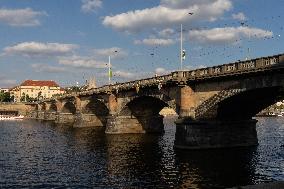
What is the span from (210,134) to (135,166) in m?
14.2

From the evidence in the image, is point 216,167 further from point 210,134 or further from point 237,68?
point 237,68

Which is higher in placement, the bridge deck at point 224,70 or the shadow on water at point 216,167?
the bridge deck at point 224,70

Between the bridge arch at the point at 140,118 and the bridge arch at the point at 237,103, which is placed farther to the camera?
the bridge arch at the point at 140,118

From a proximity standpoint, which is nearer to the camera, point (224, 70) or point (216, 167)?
point (216, 167)

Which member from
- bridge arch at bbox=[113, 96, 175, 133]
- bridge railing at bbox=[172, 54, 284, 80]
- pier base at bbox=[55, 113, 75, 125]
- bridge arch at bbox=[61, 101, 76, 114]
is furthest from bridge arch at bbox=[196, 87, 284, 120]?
bridge arch at bbox=[61, 101, 76, 114]

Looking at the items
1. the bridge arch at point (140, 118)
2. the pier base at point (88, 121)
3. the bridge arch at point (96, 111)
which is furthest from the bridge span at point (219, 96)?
the bridge arch at point (96, 111)

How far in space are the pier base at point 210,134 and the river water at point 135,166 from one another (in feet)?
4.69

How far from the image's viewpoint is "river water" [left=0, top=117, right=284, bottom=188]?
1465 inches

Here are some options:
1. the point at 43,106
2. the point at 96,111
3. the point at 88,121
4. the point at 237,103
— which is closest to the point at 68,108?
the point at 96,111

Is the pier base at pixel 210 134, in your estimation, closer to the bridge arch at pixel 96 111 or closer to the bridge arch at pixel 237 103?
the bridge arch at pixel 237 103

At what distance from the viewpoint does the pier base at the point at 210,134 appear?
2133 inches

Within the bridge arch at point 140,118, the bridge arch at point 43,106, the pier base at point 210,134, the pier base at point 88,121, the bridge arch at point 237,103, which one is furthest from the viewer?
the bridge arch at point 43,106

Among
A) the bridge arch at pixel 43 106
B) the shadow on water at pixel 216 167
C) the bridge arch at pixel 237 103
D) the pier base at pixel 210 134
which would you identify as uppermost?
the bridge arch at pixel 43 106

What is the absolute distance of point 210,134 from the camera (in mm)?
55219
